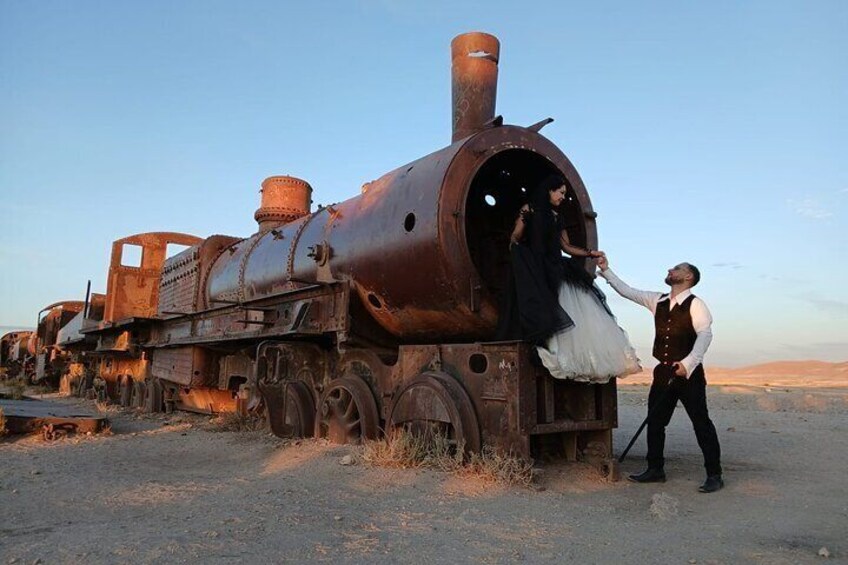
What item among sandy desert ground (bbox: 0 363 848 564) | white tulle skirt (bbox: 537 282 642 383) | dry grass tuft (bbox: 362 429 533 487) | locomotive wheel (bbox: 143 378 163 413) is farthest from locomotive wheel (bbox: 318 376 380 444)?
locomotive wheel (bbox: 143 378 163 413)

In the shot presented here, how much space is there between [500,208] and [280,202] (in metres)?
4.75

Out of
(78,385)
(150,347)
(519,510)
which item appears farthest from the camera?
(78,385)

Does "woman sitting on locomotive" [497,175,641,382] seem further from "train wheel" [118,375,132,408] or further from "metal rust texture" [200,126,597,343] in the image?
"train wheel" [118,375,132,408]

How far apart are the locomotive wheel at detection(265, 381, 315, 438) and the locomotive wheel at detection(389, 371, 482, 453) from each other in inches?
65.4

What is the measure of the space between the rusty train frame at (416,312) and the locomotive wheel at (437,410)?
1cm

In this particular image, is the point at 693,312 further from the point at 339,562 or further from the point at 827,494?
the point at 339,562

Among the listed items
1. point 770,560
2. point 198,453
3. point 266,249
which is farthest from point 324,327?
point 770,560

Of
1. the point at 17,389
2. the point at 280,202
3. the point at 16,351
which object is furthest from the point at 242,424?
the point at 16,351

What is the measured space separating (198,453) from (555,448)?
3.61 meters

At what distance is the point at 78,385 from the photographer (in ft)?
58.7

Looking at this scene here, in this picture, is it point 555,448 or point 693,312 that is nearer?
point 693,312

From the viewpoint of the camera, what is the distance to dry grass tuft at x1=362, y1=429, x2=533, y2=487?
454cm

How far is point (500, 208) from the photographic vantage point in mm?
6746

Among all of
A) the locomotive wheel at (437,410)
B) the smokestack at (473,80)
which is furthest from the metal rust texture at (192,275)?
the smokestack at (473,80)
